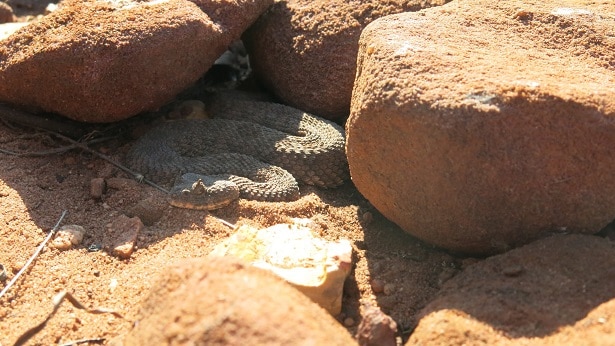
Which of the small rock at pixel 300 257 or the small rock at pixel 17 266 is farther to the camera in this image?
the small rock at pixel 17 266

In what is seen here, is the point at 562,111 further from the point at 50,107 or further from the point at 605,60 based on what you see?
the point at 50,107

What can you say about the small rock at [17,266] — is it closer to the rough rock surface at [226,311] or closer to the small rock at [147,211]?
the small rock at [147,211]

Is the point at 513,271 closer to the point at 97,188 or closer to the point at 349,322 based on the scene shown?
the point at 349,322

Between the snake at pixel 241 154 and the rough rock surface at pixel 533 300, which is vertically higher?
the rough rock surface at pixel 533 300

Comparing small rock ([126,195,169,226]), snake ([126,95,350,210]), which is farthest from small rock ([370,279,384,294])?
small rock ([126,195,169,226])

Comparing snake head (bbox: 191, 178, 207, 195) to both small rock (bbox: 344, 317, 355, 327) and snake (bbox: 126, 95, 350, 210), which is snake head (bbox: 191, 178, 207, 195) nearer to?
snake (bbox: 126, 95, 350, 210)

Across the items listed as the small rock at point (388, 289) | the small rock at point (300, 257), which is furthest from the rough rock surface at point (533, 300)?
the small rock at point (300, 257)

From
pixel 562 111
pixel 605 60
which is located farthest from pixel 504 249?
pixel 605 60
